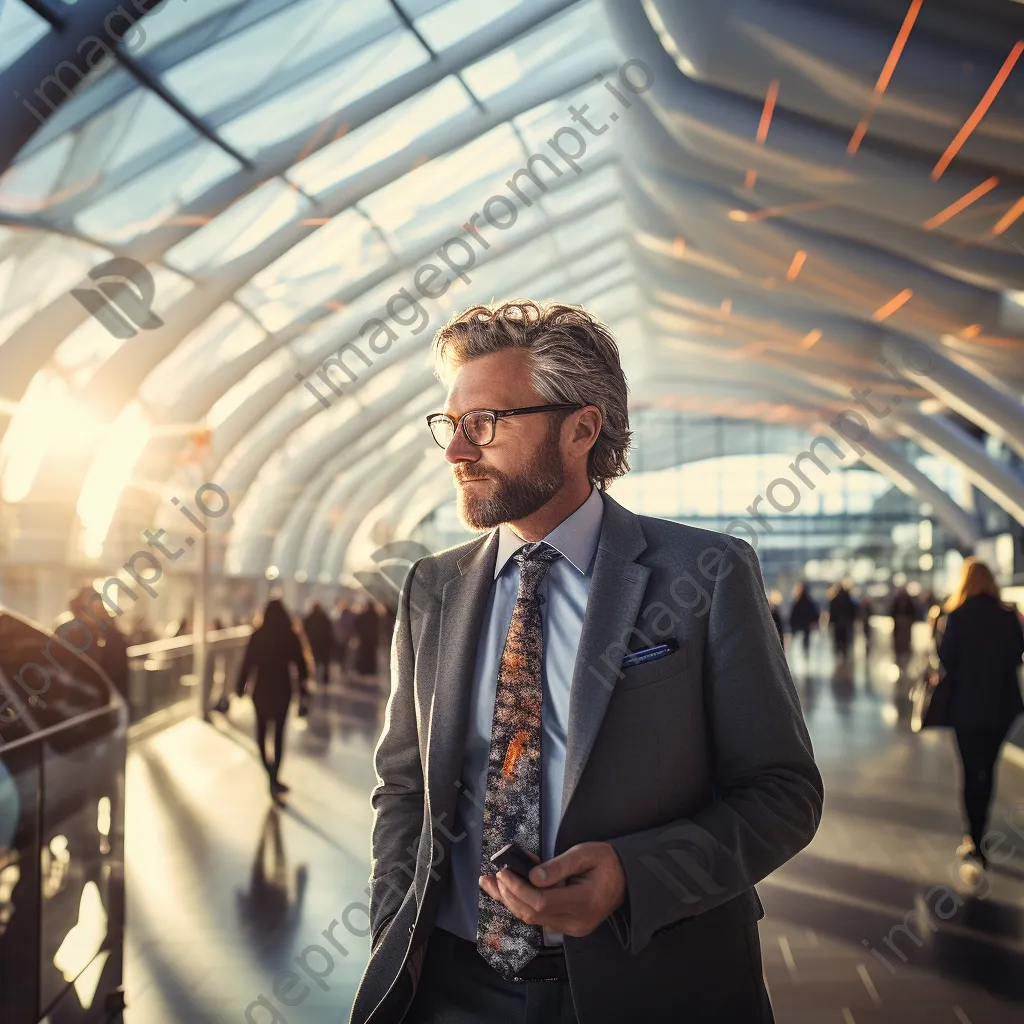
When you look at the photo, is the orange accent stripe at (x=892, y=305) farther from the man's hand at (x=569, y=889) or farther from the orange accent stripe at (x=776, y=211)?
the man's hand at (x=569, y=889)

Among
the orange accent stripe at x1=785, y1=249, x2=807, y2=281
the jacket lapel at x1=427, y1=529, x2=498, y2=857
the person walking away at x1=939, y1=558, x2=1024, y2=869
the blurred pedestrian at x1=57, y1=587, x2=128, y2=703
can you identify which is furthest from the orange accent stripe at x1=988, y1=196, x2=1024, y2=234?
the jacket lapel at x1=427, y1=529, x2=498, y2=857

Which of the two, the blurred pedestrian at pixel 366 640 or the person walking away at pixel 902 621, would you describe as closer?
the blurred pedestrian at pixel 366 640

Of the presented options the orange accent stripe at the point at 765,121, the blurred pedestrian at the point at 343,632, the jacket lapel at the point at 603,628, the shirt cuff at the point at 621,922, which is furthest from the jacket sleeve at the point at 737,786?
the blurred pedestrian at the point at 343,632

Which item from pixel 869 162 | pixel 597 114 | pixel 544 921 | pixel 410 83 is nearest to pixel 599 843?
pixel 544 921

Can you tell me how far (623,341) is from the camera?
42344mm

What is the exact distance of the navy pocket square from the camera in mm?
1896

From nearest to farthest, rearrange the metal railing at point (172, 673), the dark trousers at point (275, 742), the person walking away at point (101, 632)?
the dark trousers at point (275, 742), the person walking away at point (101, 632), the metal railing at point (172, 673)

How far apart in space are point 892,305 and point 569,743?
18.5 metres

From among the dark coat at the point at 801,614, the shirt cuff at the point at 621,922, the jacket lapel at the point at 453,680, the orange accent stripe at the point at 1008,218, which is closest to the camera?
the shirt cuff at the point at 621,922

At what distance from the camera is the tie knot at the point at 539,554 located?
2.13 m

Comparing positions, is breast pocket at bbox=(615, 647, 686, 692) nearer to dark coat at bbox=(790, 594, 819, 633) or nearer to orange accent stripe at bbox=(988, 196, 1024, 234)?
orange accent stripe at bbox=(988, 196, 1024, 234)

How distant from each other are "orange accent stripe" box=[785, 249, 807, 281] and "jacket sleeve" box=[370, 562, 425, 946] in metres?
17.7

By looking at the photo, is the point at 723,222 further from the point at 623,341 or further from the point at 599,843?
the point at 623,341

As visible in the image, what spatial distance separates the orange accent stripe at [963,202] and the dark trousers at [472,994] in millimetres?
12747
